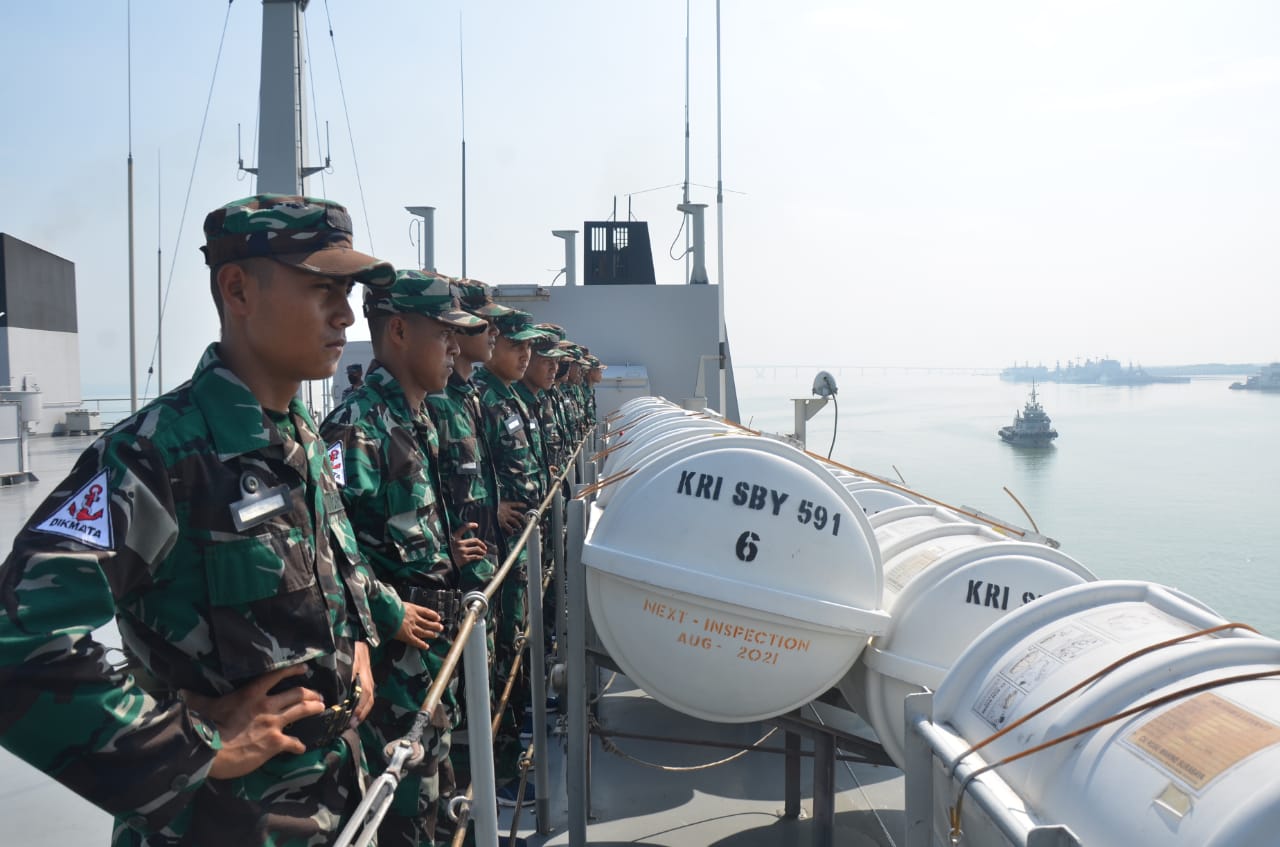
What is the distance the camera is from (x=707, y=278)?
52.6 feet

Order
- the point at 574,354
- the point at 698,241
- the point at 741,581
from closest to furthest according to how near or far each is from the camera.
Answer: the point at 741,581 → the point at 574,354 → the point at 698,241

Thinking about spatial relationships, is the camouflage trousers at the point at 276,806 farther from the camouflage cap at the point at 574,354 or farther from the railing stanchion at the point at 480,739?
the camouflage cap at the point at 574,354

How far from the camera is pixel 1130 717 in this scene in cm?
151

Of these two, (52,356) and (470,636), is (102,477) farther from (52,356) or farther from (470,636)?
(52,356)

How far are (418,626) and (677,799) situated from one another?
2252 millimetres

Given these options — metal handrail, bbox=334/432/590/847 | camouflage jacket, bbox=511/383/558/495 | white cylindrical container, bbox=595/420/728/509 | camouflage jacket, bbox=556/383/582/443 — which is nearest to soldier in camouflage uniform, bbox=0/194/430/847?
metal handrail, bbox=334/432/590/847

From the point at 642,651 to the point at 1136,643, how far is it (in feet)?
5.43

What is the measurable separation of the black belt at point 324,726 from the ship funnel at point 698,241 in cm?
1452

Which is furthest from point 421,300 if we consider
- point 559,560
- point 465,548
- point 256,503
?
point 559,560

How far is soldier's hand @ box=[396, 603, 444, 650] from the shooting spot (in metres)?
2.32

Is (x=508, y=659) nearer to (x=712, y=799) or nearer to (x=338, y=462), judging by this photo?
(x=712, y=799)

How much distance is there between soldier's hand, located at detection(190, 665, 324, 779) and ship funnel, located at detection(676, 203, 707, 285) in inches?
578

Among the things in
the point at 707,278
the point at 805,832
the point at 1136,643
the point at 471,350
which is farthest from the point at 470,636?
the point at 707,278

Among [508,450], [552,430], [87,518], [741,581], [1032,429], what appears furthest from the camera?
[1032,429]
